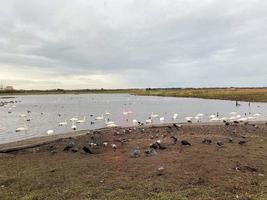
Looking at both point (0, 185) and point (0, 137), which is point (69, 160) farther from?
point (0, 137)

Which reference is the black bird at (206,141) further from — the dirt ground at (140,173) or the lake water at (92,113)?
the lake water at (92,113)

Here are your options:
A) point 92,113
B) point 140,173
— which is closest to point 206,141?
point 140,173

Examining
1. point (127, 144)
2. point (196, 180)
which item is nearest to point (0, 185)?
point (196, 180)

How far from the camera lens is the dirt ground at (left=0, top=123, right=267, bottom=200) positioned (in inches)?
457

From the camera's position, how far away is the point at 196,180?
12672mm

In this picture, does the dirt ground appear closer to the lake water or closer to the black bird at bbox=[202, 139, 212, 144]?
the black bird at bbox=[202, 139, 212, 144]

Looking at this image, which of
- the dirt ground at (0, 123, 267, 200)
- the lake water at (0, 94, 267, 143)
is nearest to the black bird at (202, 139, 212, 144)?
the dirt ground at (0, 123, 267, 200)

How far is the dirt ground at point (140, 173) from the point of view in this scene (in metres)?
11.6

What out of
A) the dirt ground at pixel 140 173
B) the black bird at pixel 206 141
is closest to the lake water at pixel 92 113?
the dirt ground at pixel 140 173

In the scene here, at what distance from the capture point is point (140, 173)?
1388 centimetres

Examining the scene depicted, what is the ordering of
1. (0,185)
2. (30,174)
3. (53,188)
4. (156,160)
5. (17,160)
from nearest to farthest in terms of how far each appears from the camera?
(53,188) → (0,185) → (30,174) → (156,160) → (17,160)

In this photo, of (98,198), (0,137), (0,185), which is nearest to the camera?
(98,198)

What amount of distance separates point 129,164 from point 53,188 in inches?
145

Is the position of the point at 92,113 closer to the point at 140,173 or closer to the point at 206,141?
the point at 206,141
